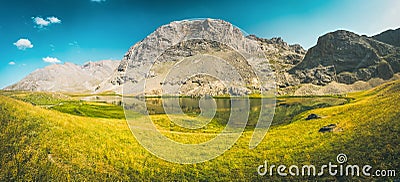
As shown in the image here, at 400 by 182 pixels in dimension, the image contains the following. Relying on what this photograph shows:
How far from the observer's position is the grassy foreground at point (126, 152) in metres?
15.5

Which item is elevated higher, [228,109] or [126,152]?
[126,152]

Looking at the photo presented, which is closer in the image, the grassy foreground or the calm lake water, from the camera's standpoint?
the grassy foreground

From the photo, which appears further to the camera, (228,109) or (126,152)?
(228,109)

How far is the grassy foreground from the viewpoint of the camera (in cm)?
1553

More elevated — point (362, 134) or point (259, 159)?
point (362, 134)

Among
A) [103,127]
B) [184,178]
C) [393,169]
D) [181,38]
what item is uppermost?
[181,38]

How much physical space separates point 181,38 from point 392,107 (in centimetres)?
2188

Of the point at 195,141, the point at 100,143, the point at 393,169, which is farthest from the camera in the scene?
the point at 195,141

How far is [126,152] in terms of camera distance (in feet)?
65.7

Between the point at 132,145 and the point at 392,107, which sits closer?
the point at 132,145

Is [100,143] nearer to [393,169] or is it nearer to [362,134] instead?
[393,169]

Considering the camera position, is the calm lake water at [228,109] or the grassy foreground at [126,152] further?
the calm lake water at [228,109]

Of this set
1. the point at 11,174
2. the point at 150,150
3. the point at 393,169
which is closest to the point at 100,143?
the point at 150,150

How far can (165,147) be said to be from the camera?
2044 centimetres
